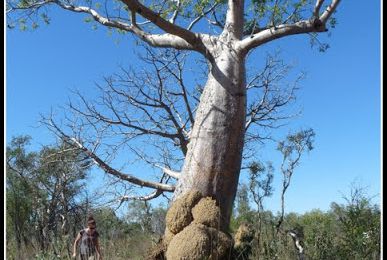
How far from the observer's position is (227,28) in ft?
19.8

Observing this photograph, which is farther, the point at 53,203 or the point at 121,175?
the point at 53,203

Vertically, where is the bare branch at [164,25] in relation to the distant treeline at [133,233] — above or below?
above

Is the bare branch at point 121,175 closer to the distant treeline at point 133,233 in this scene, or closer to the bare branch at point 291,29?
the distant treeline at point 133,233

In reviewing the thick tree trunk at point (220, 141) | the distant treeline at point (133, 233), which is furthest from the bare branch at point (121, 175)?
the thick tree trunk at point (220, 141)

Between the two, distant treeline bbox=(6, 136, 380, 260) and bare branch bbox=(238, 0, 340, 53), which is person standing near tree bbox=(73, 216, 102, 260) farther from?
bare branch bbox=(238, 0, 340, 53)

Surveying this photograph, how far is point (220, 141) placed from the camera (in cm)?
512

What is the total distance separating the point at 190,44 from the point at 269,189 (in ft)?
24.6

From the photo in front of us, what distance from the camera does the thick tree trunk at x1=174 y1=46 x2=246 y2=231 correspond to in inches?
198

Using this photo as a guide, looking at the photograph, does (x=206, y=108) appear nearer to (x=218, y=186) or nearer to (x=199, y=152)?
(x=199, y=152)

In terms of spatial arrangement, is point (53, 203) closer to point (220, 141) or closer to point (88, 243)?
point (88, 243)

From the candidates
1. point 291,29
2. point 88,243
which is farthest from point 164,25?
point 88,243

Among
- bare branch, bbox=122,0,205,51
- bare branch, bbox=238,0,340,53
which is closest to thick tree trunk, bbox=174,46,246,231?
bare branch, bbox=238,0,340,53

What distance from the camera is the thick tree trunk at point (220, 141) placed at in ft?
16.5

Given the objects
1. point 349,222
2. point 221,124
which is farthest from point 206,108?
point 349,222
